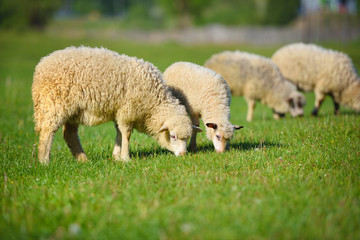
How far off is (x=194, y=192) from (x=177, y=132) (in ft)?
6.86

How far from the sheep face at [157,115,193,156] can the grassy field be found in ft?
1.20

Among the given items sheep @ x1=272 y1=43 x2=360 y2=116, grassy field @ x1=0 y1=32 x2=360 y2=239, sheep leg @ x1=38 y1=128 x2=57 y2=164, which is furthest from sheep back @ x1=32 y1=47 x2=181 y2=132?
sheep @ x1=272 y1=43 x2=360 y2=116

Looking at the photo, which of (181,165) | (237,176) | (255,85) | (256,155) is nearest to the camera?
(237,176)

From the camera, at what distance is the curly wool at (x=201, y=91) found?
6652mm

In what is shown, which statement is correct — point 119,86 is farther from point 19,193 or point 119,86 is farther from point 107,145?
point 19,193

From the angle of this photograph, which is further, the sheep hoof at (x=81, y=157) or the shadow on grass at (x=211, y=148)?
the shadow on grass at (x=211, y=148)

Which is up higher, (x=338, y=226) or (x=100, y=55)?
(x=100, y=55)

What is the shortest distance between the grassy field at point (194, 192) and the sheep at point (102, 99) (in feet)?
1.33

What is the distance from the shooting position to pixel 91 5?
69.7m

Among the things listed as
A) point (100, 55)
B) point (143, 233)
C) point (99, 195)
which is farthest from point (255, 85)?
point (143, 233)

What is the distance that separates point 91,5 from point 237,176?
7000 centimetres

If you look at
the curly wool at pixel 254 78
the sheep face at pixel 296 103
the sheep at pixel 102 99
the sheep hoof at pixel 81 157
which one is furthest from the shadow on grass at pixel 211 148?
the sheep face at pixel 296 103

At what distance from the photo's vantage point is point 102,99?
5.82m

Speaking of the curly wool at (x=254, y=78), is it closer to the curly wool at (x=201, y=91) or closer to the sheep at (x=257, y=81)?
the sheep at (x=257, y=81)
